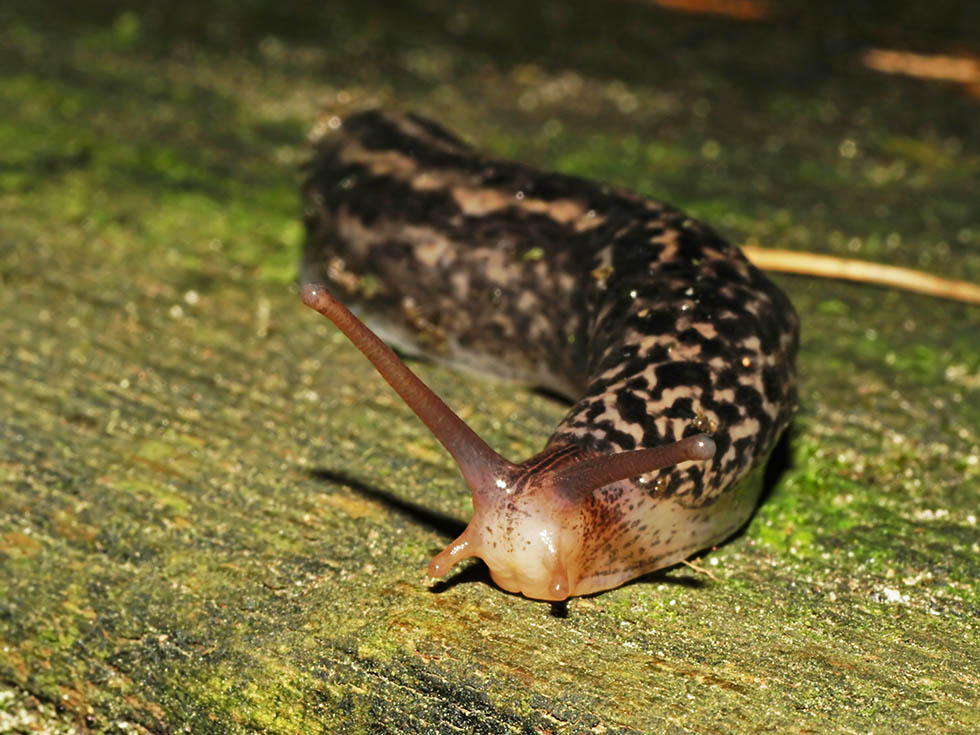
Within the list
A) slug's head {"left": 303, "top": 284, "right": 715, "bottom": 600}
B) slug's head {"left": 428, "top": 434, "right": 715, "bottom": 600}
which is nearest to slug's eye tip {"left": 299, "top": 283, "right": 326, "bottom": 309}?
slug's head {"left": 303, "top": 284, "right": 715, "bottom": 600}

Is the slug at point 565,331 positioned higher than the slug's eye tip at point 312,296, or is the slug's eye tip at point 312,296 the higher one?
the slug's eye tip at point 312,296

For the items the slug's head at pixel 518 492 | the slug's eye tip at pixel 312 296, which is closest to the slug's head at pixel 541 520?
the slug's head at pixel 518 492

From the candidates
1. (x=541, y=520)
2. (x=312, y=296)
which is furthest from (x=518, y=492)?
(x=312, y=296)

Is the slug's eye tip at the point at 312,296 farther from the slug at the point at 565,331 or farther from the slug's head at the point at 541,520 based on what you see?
the slug's head at the point at 541,520

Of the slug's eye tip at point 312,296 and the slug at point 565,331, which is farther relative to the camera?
the slug at point 565,331

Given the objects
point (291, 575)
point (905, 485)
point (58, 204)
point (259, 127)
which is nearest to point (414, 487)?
point (291, 575)

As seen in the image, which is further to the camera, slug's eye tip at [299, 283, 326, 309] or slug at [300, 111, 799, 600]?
slug at [300, 111, 799, 600]

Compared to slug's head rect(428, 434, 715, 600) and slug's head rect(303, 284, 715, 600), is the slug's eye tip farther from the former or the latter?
slug's head rect(428, 434, 715, 600)
